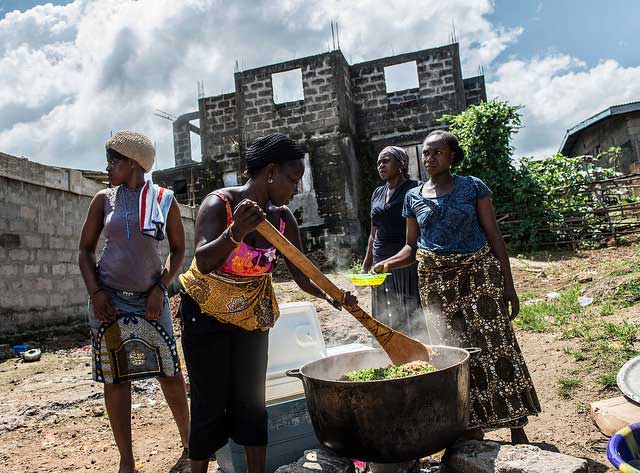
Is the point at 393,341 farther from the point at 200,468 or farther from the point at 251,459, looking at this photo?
the point at 200,468

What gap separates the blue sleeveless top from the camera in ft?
9.77

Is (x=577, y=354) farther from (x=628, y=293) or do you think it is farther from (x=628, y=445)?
(x=628, y=445)

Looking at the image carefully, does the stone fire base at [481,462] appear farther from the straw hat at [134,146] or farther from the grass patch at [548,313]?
the grass patch at [548,313]

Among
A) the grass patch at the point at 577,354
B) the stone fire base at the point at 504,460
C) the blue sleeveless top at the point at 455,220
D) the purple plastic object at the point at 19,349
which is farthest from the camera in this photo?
the purple plastic object at the point at 19,349

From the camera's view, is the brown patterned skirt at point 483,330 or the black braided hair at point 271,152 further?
the brown patterned skirt at point 483,330

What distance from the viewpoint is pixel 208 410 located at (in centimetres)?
235

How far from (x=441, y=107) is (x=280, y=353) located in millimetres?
12754

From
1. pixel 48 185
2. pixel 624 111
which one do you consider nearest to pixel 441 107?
pixel 624 111

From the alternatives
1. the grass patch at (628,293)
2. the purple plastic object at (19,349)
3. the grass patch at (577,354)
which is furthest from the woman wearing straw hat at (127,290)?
the grass patch at (628,293)

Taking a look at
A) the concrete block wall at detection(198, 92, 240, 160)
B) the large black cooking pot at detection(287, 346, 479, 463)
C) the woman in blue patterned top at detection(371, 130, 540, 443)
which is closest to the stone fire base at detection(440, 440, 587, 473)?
the large black cooking pot at detection(287, 346, 479, 463)

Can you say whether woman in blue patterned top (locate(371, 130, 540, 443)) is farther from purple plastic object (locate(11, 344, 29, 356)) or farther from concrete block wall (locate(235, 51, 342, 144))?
concrete block wall (locate(235, 51, 342, 144))

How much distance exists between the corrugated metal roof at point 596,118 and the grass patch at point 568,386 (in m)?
14.7

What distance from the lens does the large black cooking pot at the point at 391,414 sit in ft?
6.61

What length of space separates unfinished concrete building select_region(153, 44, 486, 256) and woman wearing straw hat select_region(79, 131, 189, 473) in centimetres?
1146
